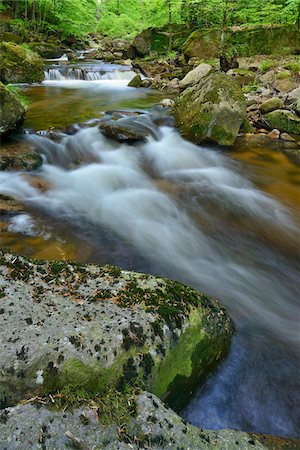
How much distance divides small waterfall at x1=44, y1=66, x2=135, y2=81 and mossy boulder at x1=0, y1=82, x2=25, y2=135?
10664 millimetres

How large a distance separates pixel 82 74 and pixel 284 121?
1188cm

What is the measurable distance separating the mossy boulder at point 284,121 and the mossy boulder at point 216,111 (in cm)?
133

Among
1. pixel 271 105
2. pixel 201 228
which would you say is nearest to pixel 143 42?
pixel 271 105

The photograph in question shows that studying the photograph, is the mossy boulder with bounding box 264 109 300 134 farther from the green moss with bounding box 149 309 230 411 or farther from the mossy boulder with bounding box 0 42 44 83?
the mossy boulder with bounding box 0 42 44 83

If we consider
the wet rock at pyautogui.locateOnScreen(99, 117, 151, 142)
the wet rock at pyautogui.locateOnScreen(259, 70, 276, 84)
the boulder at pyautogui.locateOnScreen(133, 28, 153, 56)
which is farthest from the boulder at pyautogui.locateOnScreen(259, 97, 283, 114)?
the boulder at pyautogui.locateOnScreen(133, 28, 153, 56)

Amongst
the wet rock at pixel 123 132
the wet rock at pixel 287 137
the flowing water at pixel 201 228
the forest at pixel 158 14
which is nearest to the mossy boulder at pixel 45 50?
the forest at pixel 158 14

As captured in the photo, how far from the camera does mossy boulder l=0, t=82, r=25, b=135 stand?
684 cm

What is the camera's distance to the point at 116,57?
2503 centimetres

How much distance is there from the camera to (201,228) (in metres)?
5.38

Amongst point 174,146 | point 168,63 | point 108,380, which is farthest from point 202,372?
point 168,63

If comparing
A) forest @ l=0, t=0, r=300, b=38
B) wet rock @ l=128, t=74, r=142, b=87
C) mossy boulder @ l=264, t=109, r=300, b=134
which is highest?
forest @ l=0, t=0, r=300, b=38

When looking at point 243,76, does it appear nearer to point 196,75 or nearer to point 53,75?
point 196,75

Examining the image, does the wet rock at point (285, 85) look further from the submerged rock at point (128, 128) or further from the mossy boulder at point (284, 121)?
the submerged rock at point (128, 128)

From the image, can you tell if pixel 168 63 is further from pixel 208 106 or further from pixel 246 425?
pixel 246 425
